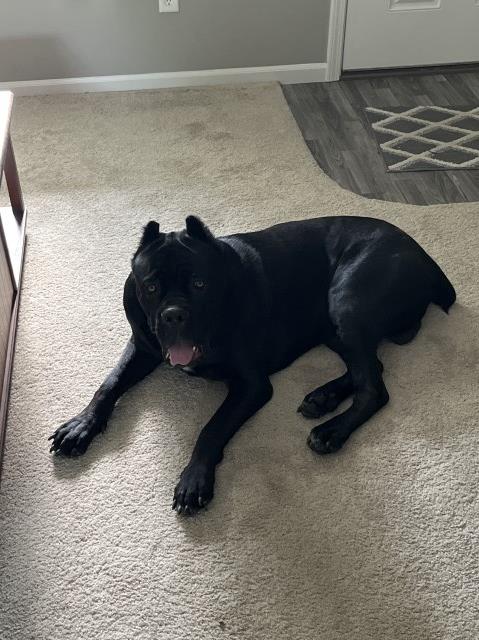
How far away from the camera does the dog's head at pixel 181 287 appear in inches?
68.1

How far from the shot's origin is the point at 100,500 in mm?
1691

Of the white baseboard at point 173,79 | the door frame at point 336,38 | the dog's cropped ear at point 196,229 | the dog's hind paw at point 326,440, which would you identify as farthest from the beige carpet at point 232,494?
the door frame at point 336,38

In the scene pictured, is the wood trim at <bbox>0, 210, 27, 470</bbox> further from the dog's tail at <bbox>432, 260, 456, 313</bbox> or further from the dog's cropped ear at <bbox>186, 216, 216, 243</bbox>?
the dog's tail at <bbox>432, 260, 456, 313</bbox>

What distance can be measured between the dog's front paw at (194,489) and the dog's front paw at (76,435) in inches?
9.7

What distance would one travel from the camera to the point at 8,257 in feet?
7.27

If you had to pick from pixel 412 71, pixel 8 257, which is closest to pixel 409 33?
pixel 412 71

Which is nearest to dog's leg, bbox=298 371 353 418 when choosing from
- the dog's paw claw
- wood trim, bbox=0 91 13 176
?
the dog's paw claw

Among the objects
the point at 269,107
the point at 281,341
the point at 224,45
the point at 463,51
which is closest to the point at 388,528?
the point at 281,341

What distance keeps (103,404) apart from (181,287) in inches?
13.8

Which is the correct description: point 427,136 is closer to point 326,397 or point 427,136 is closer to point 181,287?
point 326,397

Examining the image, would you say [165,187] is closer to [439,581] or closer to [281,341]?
[281,341]

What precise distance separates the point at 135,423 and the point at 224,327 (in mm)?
309

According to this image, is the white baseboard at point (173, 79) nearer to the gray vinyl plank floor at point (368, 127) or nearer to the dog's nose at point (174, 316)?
the gray vinyl plank floor at point (368, 127)

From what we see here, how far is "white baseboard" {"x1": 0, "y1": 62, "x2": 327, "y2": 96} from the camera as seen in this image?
3430 millimetres
